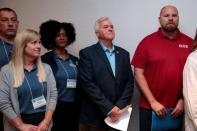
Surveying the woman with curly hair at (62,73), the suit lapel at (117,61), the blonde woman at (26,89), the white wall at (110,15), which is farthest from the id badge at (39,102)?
the white wall at (110,15)

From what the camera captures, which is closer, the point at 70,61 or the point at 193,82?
the point at 193,82

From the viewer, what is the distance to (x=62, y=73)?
3.00 m

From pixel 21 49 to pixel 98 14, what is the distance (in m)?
1.27

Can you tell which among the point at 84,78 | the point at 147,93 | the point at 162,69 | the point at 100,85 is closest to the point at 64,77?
the point at 84,78

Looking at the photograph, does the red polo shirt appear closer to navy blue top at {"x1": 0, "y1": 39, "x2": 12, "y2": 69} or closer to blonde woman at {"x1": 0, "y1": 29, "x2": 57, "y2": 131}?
blonde woman at {"x1": 0, "y1": 29, "x2": 57, "y2": 131}

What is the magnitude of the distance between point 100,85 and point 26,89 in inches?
27.3

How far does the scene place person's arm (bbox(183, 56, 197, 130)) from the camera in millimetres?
2305

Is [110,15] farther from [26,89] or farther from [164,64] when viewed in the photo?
[26,89]

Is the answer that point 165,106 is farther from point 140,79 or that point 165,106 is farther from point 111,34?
point 111,34

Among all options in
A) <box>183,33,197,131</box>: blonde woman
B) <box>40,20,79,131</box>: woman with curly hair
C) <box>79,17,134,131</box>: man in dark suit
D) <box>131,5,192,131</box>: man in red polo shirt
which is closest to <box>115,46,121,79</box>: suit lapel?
<box>79,17,134,131</box>: man in dark suit

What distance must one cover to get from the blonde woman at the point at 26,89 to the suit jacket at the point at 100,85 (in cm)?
35

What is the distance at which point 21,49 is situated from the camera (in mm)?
2602

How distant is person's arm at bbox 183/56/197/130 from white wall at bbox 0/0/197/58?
1.10 metres

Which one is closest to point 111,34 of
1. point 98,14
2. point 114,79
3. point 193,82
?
point 114,79
